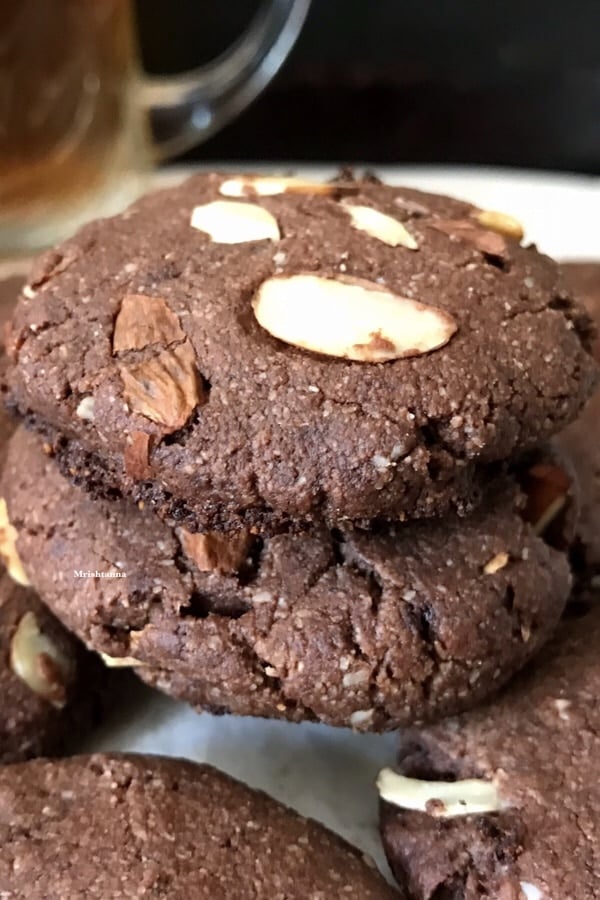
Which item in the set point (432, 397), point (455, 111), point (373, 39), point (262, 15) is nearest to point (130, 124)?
point (262, 15)

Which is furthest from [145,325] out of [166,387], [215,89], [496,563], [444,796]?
[215,89]

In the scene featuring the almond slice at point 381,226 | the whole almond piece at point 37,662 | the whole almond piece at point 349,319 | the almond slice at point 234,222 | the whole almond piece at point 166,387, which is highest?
the almond slice at point 234,222

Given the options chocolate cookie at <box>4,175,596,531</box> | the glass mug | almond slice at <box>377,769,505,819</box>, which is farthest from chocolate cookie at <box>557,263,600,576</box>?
the glass mug

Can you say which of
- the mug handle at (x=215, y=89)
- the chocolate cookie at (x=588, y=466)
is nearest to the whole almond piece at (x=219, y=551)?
the chocolate cookie at (x=588, y=466)

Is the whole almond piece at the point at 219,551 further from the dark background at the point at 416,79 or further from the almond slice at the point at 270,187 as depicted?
the dark background at the point at 416,79

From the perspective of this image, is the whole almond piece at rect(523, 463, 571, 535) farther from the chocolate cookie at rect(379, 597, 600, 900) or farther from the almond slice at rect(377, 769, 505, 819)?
the almond slice at rect(377, 769, 505, 819)

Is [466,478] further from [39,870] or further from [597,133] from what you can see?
[597,133]
